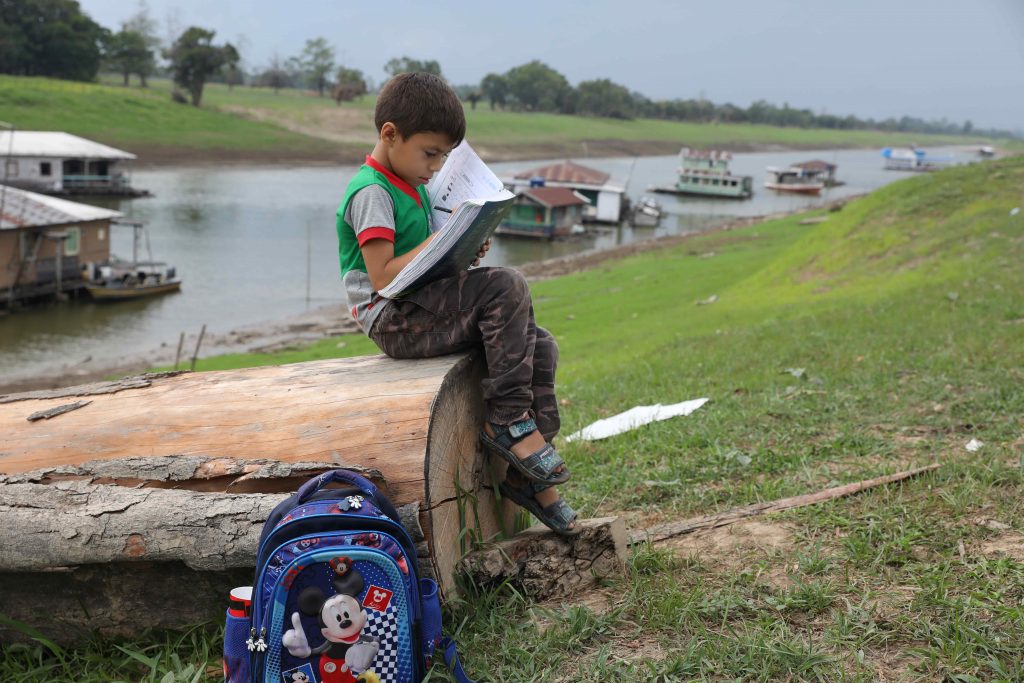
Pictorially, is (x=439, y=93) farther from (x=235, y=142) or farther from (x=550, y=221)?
(x=235, y=142)

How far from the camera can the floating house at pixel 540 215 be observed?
Result: 1700 inches

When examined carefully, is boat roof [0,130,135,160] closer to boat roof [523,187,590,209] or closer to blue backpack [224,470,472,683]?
boat roof [523,187,590,209]

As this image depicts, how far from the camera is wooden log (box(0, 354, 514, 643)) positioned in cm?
288

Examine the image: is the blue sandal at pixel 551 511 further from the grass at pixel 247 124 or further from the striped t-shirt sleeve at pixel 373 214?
the grass at pixel 247 124

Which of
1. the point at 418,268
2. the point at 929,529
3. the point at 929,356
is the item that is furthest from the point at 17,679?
the point at 929,356

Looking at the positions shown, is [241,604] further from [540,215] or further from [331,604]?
[540,215]

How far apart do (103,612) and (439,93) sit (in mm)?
2214

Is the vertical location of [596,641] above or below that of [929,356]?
below

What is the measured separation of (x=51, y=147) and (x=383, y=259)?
155 feet

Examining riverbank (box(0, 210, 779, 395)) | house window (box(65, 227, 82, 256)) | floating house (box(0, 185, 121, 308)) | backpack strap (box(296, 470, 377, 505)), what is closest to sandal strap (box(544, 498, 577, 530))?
backpack strap (box(296, 470, 377, 505))

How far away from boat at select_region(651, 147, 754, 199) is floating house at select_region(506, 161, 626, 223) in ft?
52.5

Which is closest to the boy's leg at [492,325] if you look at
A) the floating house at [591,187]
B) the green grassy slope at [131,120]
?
the floating house at [591,187]

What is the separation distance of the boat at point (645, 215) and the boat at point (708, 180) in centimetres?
1507

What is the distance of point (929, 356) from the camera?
6.98 metres
